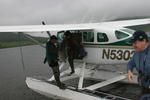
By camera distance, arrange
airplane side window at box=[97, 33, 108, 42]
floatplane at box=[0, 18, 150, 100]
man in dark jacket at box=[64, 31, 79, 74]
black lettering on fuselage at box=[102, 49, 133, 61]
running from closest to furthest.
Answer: floatplane at box=[0, 18, 150, 100]
black lettering on fuselage at box=[102, 49, 133, 61]
airplane side window at box=[97, 33, 108, 42]
man in dark jacket at box=[64, 31, 79, 74]

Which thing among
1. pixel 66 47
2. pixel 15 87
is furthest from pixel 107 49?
pixel 15 87

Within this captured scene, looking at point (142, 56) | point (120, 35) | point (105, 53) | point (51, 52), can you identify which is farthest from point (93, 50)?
point (142, 56)

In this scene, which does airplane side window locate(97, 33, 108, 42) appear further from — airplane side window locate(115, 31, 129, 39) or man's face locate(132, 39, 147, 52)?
man's face locate(132, 39, 147, 52)

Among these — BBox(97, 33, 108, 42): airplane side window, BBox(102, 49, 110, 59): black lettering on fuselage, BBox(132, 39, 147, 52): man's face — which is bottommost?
BBox(102, 49, 110, 59): black lettering on fuselage

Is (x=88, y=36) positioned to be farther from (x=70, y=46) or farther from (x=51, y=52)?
(x=51, y=52)

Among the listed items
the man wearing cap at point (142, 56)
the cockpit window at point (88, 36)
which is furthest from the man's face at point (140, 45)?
the cockpit window at point (88, 36)

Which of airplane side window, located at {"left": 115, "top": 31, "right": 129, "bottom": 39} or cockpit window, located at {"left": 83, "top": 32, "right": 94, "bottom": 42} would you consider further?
cockpit window, located at {"left": 83, "top": 32, "right": 94, "bottom": 42}

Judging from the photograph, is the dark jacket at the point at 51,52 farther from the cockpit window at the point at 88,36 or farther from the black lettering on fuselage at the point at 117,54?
the black lettering on fuselage at the point at 117,54

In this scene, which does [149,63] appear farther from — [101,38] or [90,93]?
[101,38]

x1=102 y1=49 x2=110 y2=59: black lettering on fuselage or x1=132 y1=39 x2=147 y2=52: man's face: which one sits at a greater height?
x1=132 y1=39 x2=147 y2=52: man's face

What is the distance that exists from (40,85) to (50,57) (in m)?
1.08

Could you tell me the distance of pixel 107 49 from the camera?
7172 mm

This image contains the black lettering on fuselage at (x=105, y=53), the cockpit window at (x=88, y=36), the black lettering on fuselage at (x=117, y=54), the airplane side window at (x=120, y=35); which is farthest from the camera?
the cockpit window at (x=88, y=36)

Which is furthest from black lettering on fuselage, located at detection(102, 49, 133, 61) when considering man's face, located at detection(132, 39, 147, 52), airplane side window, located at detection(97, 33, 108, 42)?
man's face, located at detection(132, 39, 147, 52)
